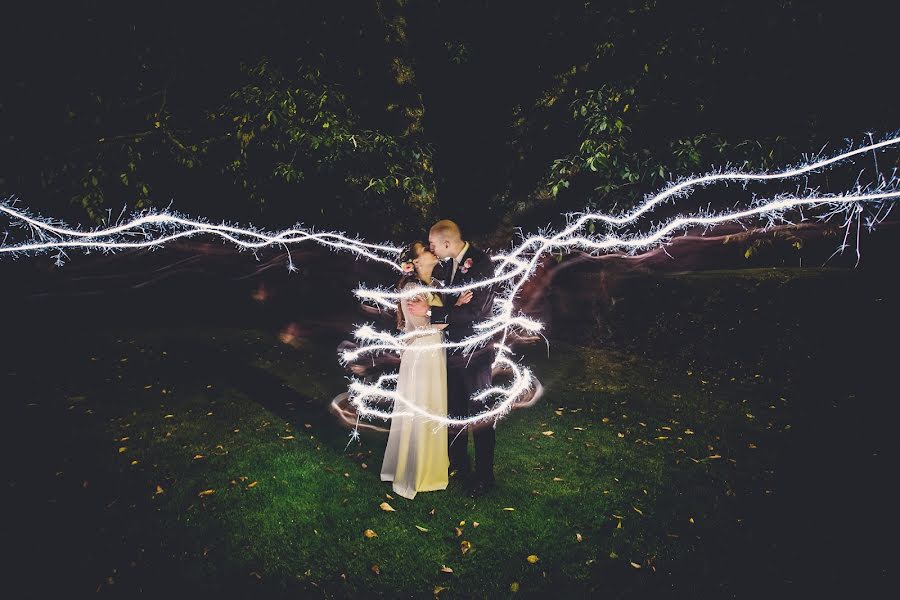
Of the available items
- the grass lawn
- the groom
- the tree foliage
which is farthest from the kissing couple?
the tree foliage

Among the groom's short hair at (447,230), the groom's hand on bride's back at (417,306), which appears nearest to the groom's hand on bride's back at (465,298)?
the groom's hand on bride's back at (417,306)

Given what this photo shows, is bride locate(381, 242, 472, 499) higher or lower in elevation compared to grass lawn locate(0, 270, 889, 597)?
higher

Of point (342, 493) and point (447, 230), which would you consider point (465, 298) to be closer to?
point (447, 230)

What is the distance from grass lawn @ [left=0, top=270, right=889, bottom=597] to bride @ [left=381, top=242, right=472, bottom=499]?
0.25 meters

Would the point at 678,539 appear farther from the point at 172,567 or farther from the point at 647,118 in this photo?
the point at 647,118

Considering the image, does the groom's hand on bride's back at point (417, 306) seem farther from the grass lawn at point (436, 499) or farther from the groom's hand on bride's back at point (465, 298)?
the grass lawn at point (436, 499)

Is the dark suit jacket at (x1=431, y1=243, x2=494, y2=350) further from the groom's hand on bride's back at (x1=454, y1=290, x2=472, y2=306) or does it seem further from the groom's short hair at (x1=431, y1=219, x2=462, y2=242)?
the groom's short hair at (x1=431, y1=219, x2=462, y2=242)

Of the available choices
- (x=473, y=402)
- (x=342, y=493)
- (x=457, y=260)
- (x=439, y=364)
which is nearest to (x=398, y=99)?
(x=457, y=260)

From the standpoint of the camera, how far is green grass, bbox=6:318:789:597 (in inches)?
138

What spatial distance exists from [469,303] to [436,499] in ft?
6.02

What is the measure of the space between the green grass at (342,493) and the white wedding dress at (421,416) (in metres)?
0.18

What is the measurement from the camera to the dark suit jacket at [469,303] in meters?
3.98

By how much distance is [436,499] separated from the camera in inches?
172

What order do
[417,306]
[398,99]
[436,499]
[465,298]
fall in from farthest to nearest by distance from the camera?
[398,99] → [436,499] → [417,306] → [465,298]
